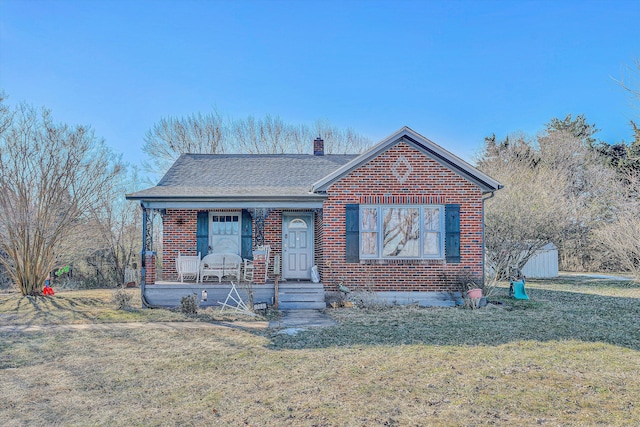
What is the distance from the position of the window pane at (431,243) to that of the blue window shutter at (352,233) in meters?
1.86

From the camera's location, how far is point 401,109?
20.7 m

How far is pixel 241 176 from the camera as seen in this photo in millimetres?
14094

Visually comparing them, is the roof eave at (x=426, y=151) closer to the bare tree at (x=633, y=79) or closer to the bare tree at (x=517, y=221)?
the bare tree at (x=633, y=79)

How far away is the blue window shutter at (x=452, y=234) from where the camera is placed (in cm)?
1163

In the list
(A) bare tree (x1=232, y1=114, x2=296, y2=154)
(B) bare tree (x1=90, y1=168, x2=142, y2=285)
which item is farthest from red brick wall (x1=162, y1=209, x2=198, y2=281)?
(A) bare tree (x1=232, y1=114, x2=296, y2=154)

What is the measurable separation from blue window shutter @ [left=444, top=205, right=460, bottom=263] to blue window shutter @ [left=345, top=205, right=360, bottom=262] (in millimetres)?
2403

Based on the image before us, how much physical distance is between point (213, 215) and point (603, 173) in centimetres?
2358

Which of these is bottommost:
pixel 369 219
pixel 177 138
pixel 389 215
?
pixel 369 219

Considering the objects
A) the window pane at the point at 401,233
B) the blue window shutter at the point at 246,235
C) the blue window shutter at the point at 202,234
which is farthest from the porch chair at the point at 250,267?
the window pane at the point at 401,233

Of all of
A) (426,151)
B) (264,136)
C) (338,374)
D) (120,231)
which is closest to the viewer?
(338,374)

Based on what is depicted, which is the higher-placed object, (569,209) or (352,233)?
(569,209)

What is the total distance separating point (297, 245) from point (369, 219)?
2564 millimetres

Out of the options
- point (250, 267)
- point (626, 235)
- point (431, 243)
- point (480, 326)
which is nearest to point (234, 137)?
point (250, 267)

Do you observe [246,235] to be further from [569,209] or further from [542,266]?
[542,266]
